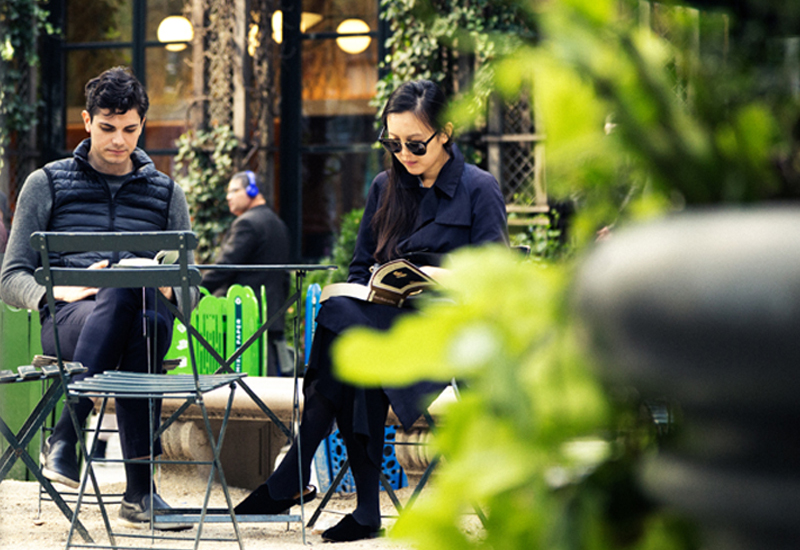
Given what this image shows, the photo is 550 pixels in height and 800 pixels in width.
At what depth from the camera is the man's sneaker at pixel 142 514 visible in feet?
10.7

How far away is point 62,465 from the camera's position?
3238mm

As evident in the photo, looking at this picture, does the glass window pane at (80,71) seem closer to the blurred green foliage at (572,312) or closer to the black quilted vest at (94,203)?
the black quilted vest at (94,203)

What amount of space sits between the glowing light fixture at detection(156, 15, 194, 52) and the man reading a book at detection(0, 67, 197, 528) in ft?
20.5

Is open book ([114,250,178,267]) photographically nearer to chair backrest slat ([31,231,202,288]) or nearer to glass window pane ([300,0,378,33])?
chair backrest slat ([31,231,202,288])

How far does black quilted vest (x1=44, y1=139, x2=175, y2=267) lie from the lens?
3.51m

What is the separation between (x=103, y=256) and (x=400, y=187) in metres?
1.20

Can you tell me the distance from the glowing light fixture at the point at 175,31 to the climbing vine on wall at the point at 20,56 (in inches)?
44.2

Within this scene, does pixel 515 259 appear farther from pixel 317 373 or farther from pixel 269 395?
pixel 269 395

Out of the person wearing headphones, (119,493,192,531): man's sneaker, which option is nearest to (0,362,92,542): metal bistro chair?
(119,493,192,531): man's sneaker

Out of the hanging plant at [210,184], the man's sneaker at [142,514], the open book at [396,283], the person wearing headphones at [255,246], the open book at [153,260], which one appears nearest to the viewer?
the open book at [396,283]

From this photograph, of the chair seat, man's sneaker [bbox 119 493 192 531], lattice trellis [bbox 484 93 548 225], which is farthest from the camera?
lattice trellis [bbox 484 93 548 225]

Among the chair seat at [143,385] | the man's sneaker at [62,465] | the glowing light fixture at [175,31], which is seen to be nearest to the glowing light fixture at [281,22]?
the glowing light fixture at [175,31]

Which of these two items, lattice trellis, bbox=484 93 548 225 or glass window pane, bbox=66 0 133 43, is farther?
glass window pane, bbox=66 0 133 43

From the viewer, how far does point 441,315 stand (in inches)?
18.7
